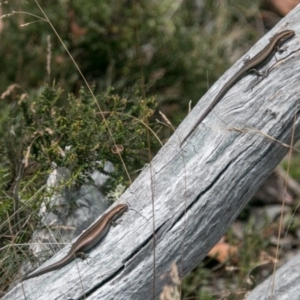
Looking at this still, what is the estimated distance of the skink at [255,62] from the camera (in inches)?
142

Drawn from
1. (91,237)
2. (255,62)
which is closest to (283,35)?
(255,62)

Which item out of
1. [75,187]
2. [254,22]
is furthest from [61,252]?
[254,22]

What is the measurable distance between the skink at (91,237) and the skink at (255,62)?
1.55 feet

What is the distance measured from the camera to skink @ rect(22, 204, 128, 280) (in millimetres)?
3410

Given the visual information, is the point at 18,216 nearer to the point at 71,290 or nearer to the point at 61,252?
the point at 61,252

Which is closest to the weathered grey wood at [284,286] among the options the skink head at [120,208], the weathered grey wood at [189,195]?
the weathered grey wood at [189,195]

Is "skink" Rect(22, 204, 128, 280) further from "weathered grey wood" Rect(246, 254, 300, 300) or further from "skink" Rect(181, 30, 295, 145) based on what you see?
"weathered grey wood" Rect(246, 254, 300, 300)

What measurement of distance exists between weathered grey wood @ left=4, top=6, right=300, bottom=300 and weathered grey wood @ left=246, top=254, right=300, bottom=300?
0.40 meters

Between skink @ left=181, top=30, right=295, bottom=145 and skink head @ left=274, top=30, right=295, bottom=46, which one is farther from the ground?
skink head @ left=274, top=30, right=295, bottom=46

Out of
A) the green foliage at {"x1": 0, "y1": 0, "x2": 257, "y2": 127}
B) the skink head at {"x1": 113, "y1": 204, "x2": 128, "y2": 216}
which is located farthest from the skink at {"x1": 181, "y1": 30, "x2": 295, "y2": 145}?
the green foliage at {"x1": 0, "y1": 0, "x2": 257, "y2": 127}

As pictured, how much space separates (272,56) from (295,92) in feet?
0.84

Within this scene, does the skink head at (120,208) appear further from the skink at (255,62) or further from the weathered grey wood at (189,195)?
the skink at (255,62)

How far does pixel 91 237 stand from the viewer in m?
3.43

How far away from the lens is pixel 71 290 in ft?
11.1
